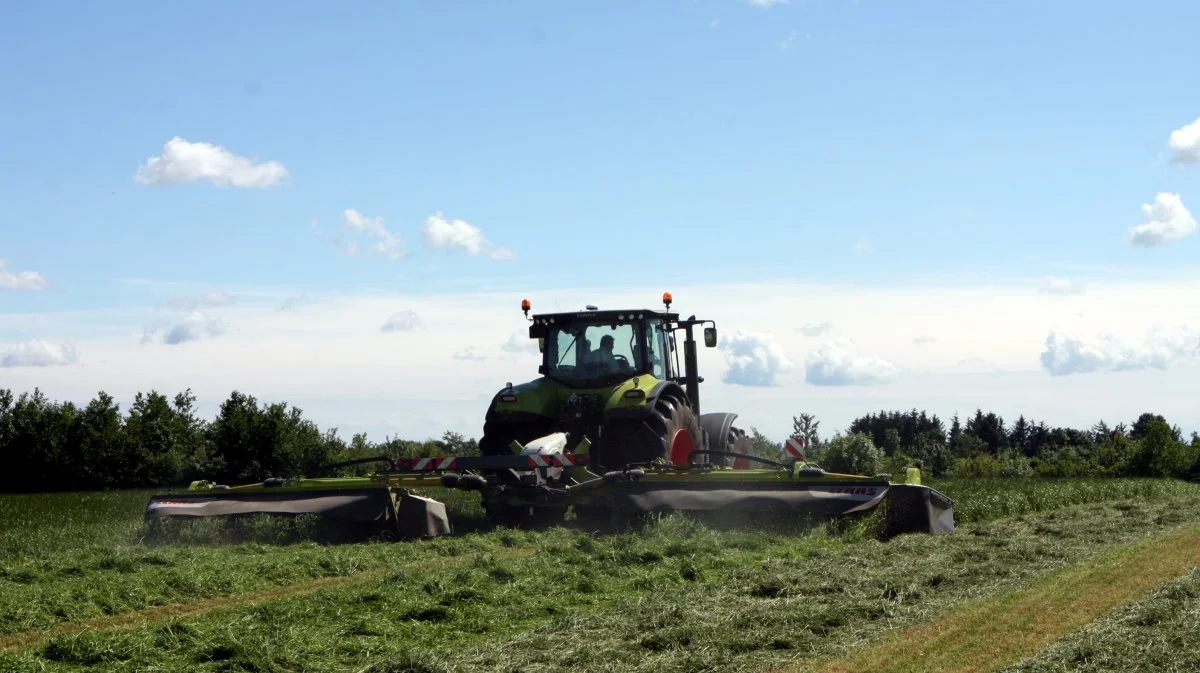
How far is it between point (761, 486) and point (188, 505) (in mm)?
5613

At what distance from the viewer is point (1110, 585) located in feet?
26.4

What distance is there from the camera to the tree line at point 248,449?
25.7 m

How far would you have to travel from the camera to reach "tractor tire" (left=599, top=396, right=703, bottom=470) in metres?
12.8

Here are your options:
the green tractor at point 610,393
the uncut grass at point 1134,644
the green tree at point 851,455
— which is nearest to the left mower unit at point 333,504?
the green tractor at point 610,393

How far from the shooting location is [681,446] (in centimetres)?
1342

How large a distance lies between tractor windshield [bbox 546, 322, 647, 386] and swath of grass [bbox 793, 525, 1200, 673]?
224 inches

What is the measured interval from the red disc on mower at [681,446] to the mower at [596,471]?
Answer: 0.01 m

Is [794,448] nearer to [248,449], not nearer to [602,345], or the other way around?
[602,345]

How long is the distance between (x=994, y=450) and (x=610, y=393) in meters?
30.2

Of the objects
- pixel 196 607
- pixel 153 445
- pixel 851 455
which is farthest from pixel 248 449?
pixel 196 607

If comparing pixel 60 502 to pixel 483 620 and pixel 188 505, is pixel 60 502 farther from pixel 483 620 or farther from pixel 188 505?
pixel 483 620

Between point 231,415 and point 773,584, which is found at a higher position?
point 231,415

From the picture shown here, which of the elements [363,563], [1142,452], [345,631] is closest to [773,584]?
[345,631]

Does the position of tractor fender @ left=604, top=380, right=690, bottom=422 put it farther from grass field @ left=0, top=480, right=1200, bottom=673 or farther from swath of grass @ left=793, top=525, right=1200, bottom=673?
swath of grass @ left=793, top=525, right=1200, bottom=673
